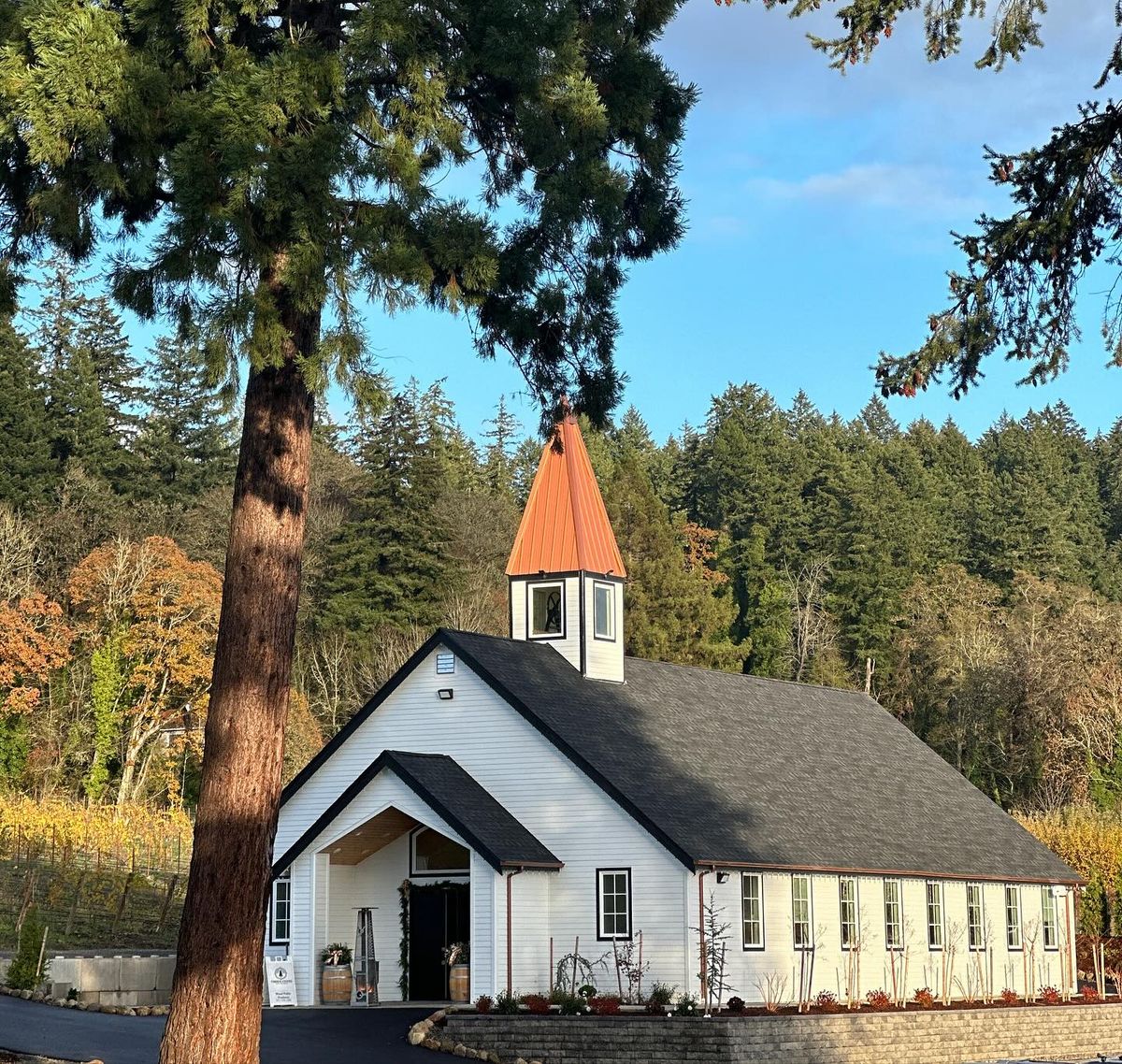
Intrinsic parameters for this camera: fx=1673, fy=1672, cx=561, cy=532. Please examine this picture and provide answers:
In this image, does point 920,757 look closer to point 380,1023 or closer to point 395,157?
point 380,1023

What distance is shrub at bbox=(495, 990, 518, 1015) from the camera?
24.9m

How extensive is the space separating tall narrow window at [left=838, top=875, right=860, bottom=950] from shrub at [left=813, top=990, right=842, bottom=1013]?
3.56 feet

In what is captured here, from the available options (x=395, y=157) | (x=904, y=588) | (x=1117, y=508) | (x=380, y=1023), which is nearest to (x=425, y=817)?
(x=380, y=1023)

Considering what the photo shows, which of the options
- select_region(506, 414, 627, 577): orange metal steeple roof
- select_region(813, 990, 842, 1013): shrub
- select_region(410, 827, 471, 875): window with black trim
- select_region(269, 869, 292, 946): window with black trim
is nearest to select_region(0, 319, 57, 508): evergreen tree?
select_region(506, 414, 627, 577): orange metal steeple roof

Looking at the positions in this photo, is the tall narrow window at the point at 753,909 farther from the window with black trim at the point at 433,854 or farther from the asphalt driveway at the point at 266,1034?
the asphalt driveway at the point at 266,1034

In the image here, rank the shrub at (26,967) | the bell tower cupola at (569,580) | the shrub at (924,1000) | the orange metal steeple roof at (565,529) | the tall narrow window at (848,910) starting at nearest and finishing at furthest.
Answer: the shrub at (26,967) < the shrub at (924,1000) < the tall narrow window at (848,910) < the bell tower cupola at (569,580) < the orange metal steeple roof at (565,529)

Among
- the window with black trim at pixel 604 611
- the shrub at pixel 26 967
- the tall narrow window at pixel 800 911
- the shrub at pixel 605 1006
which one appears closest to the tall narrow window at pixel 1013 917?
the tall narrow window at pixel 800 911

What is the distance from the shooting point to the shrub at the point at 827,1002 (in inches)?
1021

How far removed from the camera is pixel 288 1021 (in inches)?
1007

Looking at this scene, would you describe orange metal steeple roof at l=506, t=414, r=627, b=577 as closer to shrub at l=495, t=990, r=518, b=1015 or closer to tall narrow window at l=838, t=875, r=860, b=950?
→ tall narrow window at l=838, t=875, r=860, b=950

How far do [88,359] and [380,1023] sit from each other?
47327 millimetres

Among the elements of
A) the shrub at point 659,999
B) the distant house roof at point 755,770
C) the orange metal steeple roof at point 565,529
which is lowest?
the shrub at point 659,999

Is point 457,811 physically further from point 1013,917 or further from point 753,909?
point 1013,917

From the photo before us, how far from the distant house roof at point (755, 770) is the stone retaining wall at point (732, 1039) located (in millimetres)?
3187
